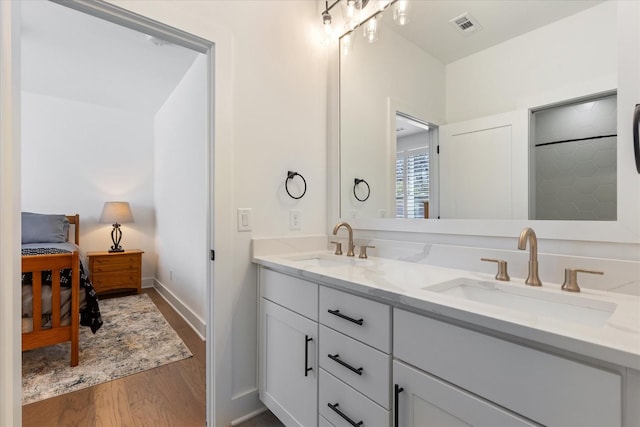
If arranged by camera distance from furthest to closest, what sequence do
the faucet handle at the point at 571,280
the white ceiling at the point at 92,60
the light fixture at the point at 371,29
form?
the white ceiling at the point at 92,60
the light fixture at the point at 371,29
the faucet handle at the point at 571,280

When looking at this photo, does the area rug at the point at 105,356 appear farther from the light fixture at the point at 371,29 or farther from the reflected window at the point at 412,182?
the light fixture at the point at 371,29

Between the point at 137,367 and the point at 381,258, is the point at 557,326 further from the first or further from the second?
the point at 137,367

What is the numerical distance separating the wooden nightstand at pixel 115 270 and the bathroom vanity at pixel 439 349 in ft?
10.4

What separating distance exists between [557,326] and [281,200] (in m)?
1.31

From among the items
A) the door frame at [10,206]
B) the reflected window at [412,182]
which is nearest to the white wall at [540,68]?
the reflected window at [412,182]

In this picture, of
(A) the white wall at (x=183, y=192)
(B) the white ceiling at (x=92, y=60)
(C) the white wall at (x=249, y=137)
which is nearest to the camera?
(C) the white wall at (x=249, y=137)

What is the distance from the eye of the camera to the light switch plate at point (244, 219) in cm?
153

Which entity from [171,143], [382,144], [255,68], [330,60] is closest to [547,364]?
[382,144]

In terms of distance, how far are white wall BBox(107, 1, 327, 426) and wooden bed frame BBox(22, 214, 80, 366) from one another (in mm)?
1339

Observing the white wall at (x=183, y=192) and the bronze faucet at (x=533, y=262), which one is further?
the white wall at (x=183, y=192)

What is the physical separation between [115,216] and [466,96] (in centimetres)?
419

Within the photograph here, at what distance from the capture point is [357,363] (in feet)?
3.44

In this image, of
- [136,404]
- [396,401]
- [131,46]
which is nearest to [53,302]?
[136,404]

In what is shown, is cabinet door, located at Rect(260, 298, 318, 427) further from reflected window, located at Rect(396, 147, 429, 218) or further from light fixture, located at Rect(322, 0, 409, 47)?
light fixture, located at Rect(322, 0, 409, 47)
